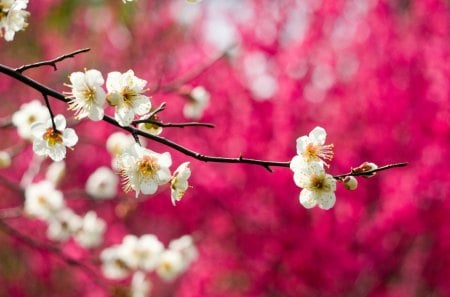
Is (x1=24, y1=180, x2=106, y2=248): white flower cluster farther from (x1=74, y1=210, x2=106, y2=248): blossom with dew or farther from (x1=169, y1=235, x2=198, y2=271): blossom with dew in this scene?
(x1=169, y1=235, x2=198, y2=271): blossom with dew

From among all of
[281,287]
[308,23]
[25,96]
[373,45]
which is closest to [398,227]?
[281,287]

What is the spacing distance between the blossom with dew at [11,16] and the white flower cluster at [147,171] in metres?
0.40

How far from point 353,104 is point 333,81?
197mm

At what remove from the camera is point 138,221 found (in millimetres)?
6957

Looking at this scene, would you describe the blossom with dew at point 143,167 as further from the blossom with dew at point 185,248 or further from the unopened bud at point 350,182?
the blossom with dew at point 185,248

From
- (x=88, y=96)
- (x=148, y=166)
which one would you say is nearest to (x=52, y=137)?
(x=88, y=96)

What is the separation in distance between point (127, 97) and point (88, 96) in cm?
10

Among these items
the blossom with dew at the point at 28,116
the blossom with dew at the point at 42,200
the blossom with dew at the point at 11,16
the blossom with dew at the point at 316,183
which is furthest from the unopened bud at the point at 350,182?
the blossom with dew at the point at 42,200

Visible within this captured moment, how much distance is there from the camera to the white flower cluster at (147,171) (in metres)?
1.59

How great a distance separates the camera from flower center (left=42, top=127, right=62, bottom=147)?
1605mm

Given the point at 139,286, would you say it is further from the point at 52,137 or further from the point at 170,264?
the point at 52,137

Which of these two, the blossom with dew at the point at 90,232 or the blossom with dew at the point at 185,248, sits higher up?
the blossom with dew at the point at 90,232

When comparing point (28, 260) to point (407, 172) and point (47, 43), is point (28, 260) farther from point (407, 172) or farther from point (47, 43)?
point (407, 172)

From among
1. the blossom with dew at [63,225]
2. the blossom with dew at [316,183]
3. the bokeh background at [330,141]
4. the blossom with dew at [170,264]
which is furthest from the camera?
the bokeh background at [330,141]
